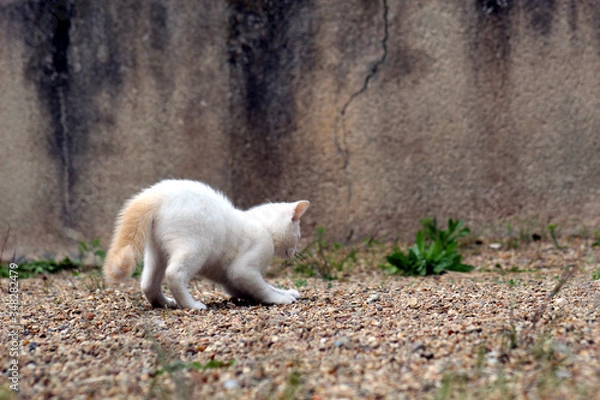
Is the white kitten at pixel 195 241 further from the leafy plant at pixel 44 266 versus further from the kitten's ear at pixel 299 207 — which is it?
the leafy plant at pixel 44 266

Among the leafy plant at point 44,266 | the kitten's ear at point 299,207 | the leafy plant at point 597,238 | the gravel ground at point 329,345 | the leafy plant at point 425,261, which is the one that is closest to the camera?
the gravel ground at point 329,345

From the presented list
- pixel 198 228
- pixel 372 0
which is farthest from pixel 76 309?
pixel 372 0

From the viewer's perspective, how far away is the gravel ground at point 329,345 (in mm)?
2109

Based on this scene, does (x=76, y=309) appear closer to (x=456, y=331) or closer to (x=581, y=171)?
(x=456, y=331)

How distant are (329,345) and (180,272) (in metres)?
1.11

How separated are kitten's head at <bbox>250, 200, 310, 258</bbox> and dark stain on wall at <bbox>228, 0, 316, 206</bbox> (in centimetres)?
180

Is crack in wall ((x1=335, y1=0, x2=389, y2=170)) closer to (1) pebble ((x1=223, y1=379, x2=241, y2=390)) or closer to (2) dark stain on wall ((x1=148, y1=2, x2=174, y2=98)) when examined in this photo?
(2) dark stain on wall ((x1=148, y1=2, x2=174, y2=98))

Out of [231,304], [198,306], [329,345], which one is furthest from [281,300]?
[329,345]

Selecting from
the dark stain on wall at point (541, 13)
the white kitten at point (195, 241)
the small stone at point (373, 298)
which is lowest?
the small stone at point (373, 298)

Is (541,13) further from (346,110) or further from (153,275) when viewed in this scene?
(153,275)

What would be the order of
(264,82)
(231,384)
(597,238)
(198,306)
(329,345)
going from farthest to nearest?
1. (264,82)
2. (597,238)
3. (198,306)
4. (329,345)
5. (231,384)

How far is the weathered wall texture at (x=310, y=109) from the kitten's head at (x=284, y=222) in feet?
5.84

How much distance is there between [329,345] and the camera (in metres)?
2.61

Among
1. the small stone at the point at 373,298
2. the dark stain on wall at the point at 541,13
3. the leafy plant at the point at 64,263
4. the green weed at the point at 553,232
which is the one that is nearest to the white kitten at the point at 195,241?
the small stone at the point at 373,298
